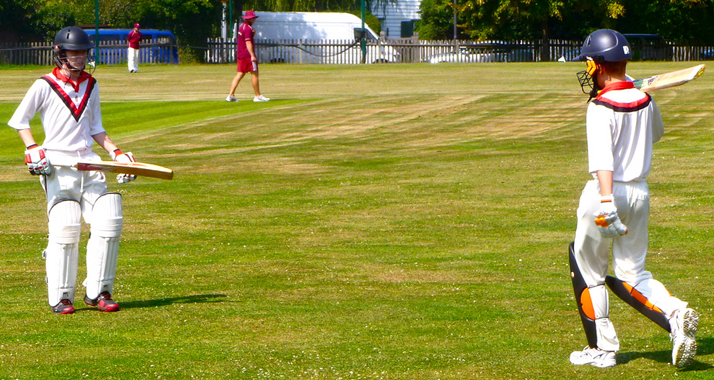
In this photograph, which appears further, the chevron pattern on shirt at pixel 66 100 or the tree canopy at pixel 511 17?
the tree canopy at pixel 511 17

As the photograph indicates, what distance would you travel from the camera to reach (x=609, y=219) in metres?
5.17

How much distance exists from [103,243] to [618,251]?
359cm

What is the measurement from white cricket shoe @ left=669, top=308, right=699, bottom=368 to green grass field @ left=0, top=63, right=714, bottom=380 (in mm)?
160

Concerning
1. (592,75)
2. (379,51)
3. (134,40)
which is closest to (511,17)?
(379,51)

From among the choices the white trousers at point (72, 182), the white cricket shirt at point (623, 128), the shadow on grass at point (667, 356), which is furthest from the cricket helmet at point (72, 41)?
the shadow on grass at point (667, 356)

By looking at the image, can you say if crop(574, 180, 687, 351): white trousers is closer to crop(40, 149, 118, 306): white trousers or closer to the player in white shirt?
the player in white shirt

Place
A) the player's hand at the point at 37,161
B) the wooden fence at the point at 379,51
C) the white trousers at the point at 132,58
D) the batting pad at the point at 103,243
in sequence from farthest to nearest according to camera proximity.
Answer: the wooden fence at the point at 379,51 < the white trousers at the point at 132,58 < the batting pad at the point at 103,243 < the player's hand at the point at 37,161

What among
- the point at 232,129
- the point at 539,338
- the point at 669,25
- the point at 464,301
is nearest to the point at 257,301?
the point at 464,301

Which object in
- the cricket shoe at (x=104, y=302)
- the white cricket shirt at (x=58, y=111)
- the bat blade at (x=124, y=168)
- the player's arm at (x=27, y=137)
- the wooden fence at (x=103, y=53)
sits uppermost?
the wooden fence at (x=103, y=53)

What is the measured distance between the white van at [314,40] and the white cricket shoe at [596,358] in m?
47.4

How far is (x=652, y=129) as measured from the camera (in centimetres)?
566

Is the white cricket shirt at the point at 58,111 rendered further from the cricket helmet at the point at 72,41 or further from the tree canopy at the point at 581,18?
the tree canopy at the point at 581,18

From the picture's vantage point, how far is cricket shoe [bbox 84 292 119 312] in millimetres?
7043

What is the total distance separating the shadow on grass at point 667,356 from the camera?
560 centimetres
